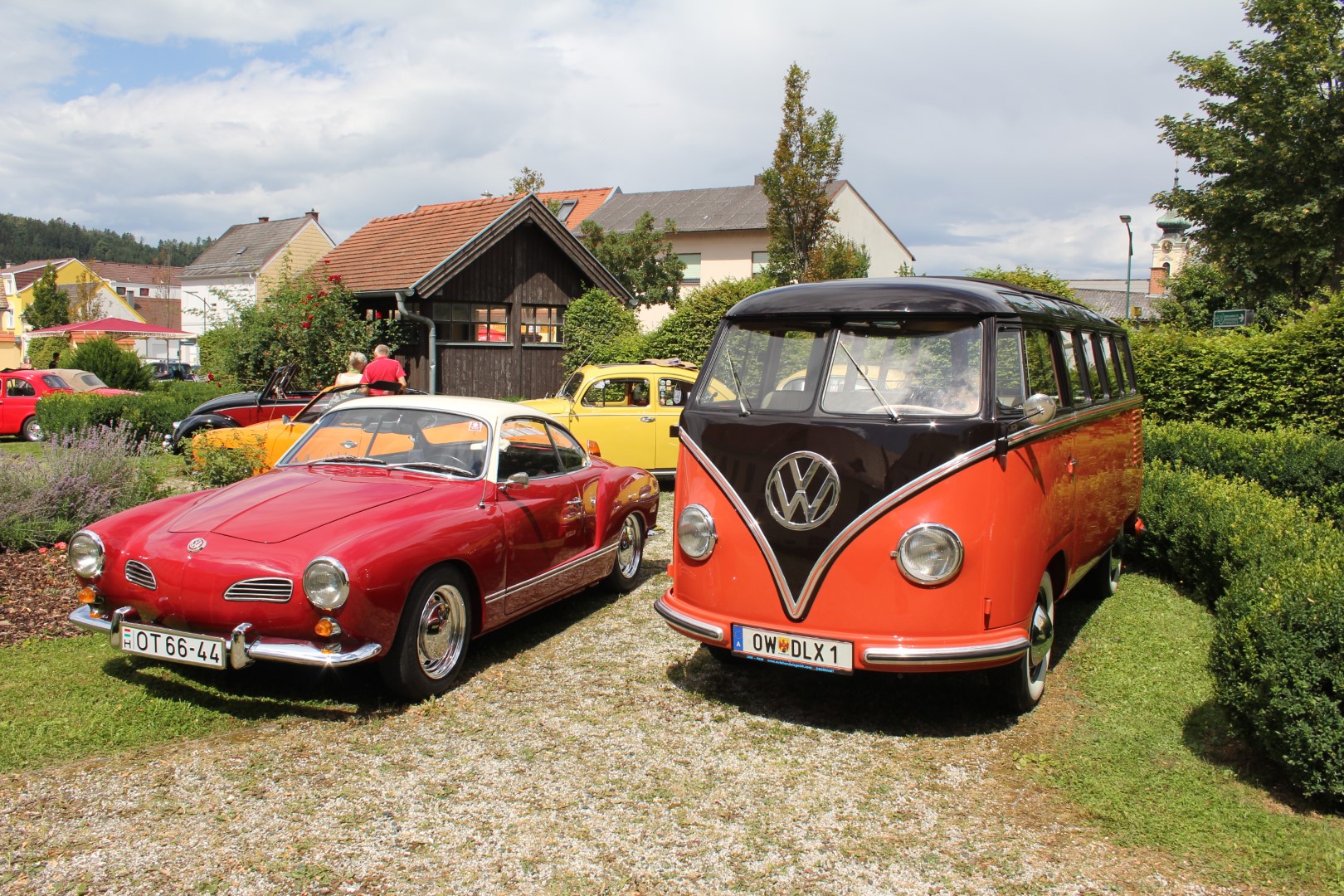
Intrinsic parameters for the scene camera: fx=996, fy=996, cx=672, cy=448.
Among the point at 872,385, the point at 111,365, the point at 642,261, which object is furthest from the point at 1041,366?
the point at 642,261

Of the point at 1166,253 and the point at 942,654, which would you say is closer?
the point at 942,654

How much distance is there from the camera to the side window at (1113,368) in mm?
7621

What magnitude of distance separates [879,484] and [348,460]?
11.6 feet

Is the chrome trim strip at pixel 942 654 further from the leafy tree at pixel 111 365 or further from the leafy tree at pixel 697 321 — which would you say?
the leafy tree at pixel 111 365

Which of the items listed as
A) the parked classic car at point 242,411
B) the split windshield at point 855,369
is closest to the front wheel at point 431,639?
the split windshield at point 855,369

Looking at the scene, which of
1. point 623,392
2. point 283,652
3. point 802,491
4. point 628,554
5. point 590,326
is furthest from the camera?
point 590,326

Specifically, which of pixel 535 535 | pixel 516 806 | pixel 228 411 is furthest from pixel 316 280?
pixel 516 806

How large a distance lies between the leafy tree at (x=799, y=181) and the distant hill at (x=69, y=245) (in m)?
140

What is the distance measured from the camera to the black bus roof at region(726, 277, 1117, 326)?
205 inches

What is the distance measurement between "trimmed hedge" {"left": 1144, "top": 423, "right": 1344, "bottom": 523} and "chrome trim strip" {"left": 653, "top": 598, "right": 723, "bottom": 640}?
6.90m

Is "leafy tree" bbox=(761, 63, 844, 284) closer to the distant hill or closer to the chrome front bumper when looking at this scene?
the chrome front bumper

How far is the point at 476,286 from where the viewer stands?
80.3 ft

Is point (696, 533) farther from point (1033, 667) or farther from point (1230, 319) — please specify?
point (1230, 319)

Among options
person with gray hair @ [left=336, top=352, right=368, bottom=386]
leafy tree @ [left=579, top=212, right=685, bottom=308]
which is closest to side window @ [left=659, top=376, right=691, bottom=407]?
person with gray hair @ [left=336, top=352, right=368, bottom=386]
